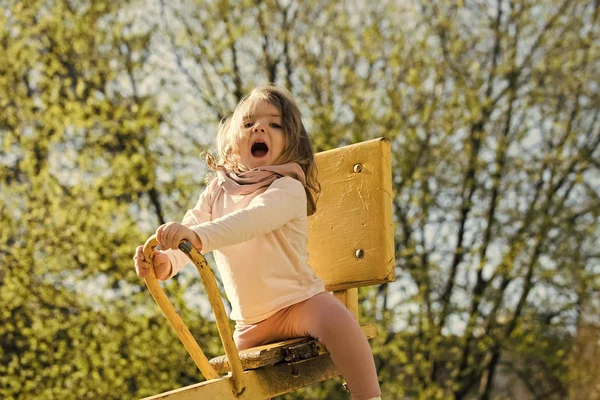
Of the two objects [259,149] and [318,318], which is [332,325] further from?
[259,149]

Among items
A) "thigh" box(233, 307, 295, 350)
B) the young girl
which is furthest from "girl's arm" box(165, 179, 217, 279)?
"thigh" box(233, 307, 295, 350)

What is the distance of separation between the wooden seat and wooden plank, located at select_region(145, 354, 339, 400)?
0.96ft

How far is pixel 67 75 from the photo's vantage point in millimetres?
7289

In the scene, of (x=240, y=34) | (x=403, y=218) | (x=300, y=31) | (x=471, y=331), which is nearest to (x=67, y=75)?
(x=240, y=34)

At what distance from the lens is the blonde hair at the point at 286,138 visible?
2287 mm

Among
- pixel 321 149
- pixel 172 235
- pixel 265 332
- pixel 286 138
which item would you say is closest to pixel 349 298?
pixel 265 332

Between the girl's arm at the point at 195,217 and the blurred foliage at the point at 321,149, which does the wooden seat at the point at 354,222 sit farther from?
the blurred foliage at the point at 321,149

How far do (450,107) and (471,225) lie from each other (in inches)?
44.5

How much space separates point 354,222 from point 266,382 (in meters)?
0.73

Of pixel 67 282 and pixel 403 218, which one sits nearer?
pixel 67 282

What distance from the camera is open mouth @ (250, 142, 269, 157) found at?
7.47ft

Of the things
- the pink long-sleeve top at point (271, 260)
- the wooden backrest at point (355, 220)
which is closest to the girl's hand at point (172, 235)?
the pink long-sleeve top at point (271, 260)

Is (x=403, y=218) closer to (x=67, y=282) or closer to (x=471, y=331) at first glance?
(x=471, y=331)

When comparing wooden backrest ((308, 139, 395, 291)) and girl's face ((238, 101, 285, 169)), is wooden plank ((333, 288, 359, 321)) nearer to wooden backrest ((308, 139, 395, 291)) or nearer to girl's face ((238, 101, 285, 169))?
wooden backrest ((308, 139, 395, 291))
